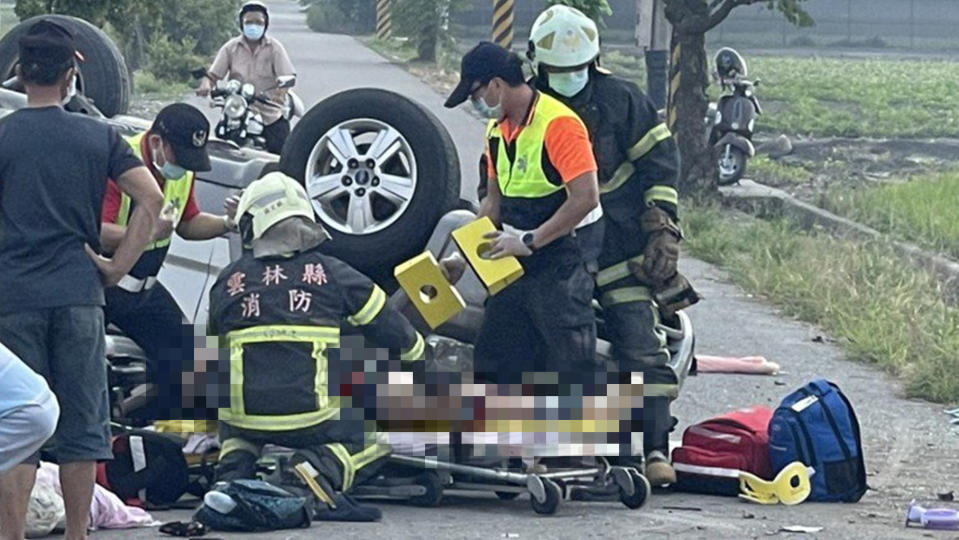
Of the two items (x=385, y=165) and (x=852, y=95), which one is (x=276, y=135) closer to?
(x=385, y=165)

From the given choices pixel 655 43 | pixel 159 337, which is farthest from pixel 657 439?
pixel 655 43

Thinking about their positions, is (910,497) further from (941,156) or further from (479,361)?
(941,156)

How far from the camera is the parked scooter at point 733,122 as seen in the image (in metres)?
19.5

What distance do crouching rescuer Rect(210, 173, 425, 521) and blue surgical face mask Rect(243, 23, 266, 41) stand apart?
6368 millimetres

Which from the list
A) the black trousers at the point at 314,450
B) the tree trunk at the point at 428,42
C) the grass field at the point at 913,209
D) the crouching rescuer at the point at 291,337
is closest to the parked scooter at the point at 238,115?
the crouching rescuer at the point at 291,337

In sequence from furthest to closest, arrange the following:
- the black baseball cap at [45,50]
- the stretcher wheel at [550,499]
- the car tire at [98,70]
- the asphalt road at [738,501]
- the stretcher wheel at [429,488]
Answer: the car tire at [98,70] < the stretcher wheel at [429,488] < the stretcher wheel at [550,499] < the asphalt road at [738,501] < the black baseball cap at [45,50]

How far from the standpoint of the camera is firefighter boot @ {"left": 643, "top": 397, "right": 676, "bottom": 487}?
8.38 m

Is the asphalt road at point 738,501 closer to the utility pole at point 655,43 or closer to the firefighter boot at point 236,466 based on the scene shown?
the firefighter boot at point 236,466

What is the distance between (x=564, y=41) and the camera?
27.3ft

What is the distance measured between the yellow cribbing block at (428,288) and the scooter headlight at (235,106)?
4.51 metres

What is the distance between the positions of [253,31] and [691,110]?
247 inches

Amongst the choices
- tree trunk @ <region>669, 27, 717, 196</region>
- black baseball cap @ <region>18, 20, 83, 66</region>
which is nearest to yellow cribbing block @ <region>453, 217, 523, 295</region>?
black baseball cap @ <region>18, 20, 83, 66</region>

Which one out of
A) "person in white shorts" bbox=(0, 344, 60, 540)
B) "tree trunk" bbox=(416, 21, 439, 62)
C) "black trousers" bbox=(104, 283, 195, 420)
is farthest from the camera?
"tree trunk" bbox=(416, 21, 439, 62)

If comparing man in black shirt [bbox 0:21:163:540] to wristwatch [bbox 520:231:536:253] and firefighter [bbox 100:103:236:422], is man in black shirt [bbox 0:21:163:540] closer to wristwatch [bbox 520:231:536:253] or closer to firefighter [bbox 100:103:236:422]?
firefighter [bbox 100:103:236:422]
